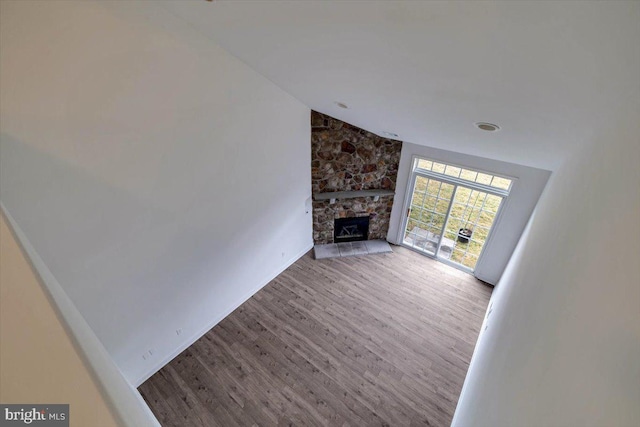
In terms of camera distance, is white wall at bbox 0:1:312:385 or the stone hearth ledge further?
the stone hearth ledge

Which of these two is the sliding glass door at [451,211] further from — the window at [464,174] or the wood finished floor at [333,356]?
the wood finished floor at [333,356]

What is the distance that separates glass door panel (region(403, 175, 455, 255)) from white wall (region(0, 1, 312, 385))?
2.86 m

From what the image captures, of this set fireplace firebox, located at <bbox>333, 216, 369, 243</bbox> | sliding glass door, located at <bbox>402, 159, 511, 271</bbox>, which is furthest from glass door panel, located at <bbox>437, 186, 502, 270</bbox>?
fireplace firebox, located at <bbox>333, 216, 369, 243</bbox>

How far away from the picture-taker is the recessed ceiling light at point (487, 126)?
6.65ft

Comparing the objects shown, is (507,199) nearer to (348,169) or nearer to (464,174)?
(464,174)

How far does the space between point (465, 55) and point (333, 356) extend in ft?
12.1

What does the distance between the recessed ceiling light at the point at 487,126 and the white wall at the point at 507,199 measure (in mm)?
2133

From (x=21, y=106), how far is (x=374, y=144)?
174 inches

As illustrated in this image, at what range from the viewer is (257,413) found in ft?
9.59

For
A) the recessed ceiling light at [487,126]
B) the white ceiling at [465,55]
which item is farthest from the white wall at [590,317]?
the recessed ceiling light at [487,126]

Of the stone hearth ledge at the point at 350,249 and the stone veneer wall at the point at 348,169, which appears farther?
the stone hearth ledge at the point at 350,249

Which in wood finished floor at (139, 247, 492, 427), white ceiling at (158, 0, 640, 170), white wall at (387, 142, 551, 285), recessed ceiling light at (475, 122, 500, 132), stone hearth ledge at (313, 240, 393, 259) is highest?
white ceiling at (158, 0, 640, 170)

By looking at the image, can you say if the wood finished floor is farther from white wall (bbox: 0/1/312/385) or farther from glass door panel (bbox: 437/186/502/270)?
white wall (bbox: 0/1/312/385)

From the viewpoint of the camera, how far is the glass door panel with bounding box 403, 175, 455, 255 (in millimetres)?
4828
